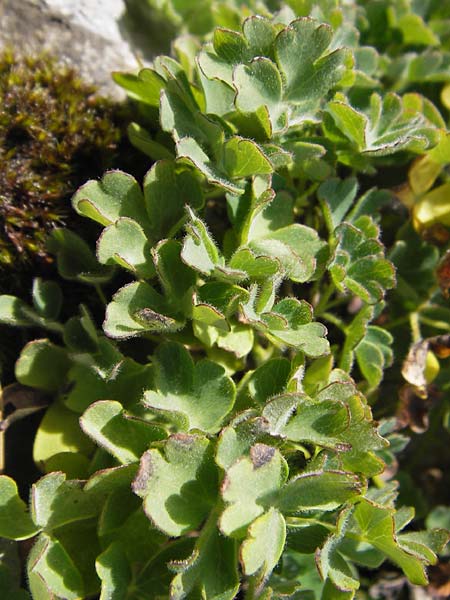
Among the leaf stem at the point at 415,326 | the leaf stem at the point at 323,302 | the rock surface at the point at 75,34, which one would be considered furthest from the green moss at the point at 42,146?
the leaf stem at the point at 415,326

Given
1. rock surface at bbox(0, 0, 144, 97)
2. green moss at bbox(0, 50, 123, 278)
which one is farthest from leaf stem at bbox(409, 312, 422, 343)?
rock surface at bbox(0, 0, 144, 97)

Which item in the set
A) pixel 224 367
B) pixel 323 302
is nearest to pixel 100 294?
pixel 224 367

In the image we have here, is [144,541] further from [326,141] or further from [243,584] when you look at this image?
[326,141]

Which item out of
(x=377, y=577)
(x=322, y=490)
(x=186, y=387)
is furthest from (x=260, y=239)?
(x=377, y=577)

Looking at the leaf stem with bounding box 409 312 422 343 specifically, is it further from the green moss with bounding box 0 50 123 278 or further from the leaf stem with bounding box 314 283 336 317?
the green moss with bounding box 0 50 123 278

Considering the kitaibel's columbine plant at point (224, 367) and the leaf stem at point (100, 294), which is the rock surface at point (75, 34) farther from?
the leaf stem at point (100, 294)

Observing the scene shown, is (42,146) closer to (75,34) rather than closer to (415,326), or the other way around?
(75,34)
